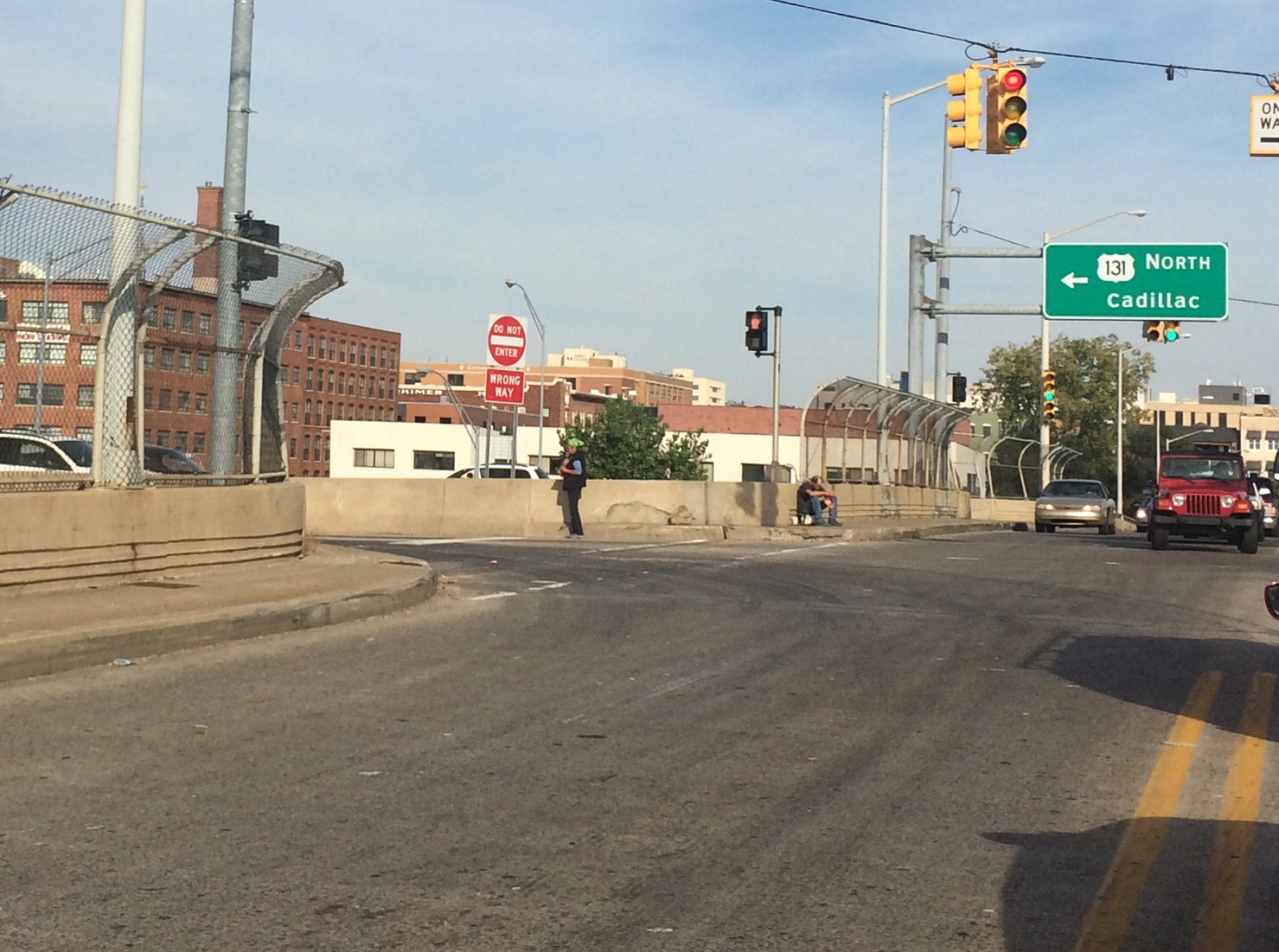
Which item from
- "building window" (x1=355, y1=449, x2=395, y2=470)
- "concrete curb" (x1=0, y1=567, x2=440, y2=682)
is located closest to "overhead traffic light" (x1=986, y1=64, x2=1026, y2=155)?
"concrete curb" (x1=0, y1=567, x2=440, y2=682)

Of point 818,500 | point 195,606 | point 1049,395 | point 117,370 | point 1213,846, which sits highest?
point 1049,395

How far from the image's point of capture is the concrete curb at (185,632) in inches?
367

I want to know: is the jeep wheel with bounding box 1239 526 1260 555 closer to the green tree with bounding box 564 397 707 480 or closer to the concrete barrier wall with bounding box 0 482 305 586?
the concrete barrier wall with bounding box 0 482 305 586

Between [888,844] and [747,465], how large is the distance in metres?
99.2

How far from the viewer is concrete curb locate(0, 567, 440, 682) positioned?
30.6ft

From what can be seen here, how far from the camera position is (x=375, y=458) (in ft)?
380

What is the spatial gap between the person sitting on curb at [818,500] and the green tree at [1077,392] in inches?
3498

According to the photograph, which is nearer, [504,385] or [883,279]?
[504,385]

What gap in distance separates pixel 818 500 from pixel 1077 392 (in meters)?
95.5

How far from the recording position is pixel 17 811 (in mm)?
5953

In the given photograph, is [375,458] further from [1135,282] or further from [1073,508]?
[1135,282]

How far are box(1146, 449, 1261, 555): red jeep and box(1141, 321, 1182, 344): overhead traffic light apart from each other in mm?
5071

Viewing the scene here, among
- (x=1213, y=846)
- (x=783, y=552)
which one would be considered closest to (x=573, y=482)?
(x=783, y=552)

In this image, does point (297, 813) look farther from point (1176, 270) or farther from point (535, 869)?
point (1176, 270)
